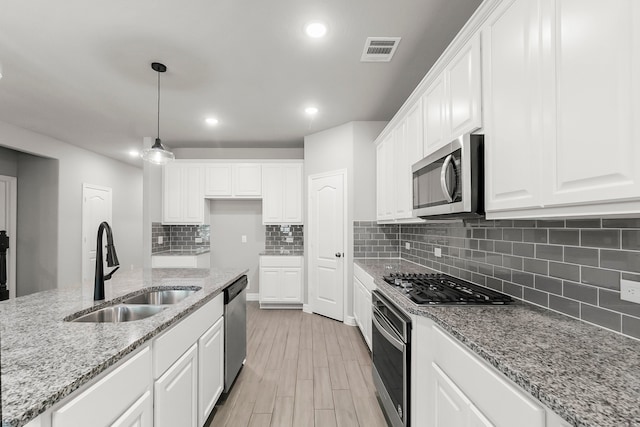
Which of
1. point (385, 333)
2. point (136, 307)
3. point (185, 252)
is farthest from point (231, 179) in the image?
point (385, 333)

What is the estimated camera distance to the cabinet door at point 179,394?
54.2 inches

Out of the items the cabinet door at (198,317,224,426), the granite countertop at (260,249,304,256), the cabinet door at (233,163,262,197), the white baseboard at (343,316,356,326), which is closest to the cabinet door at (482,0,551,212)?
the cabinet door at (198,317,224,426)

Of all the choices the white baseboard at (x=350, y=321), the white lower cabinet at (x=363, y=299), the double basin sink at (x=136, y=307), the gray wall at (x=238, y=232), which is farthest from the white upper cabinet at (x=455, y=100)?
the gray wall at (x=238, y=232)

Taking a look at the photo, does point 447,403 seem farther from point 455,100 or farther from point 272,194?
point 272,194

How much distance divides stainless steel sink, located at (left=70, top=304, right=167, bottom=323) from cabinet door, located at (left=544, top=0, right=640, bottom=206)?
82.0 inches

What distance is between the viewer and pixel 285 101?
3.47m

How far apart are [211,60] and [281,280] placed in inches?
125

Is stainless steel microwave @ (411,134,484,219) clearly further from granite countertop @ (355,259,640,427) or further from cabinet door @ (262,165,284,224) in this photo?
cabinet door @ (262,165,284,224)

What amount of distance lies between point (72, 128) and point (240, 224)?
9.11 feet

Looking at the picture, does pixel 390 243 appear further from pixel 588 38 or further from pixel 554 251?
pixel 588 38

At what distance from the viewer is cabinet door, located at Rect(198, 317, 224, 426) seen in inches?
73.5

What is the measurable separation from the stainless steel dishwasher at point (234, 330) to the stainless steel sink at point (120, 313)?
0.57 meters

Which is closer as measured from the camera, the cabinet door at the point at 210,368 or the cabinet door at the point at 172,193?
the cabinet door at the point at 210,368

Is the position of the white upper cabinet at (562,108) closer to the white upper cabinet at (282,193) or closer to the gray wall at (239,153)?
the white upper cabinet at (282,193)
